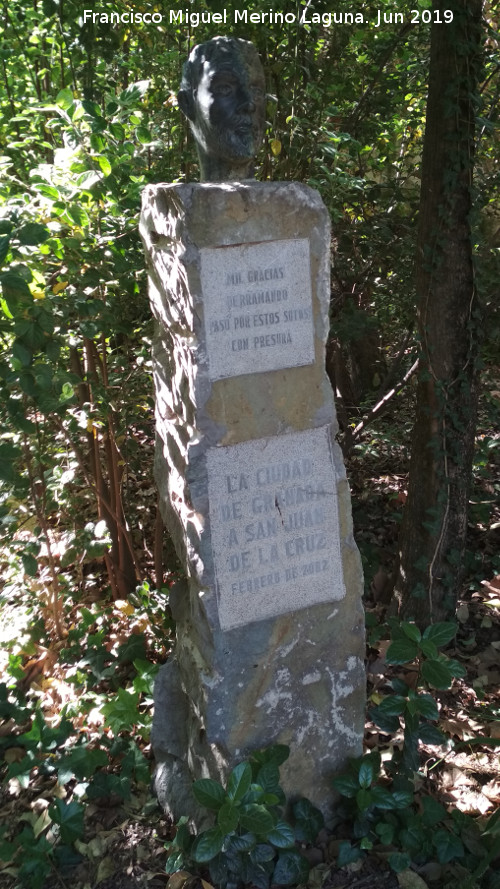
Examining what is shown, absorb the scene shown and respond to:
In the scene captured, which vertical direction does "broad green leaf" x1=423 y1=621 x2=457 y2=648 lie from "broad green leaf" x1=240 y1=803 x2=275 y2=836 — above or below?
above

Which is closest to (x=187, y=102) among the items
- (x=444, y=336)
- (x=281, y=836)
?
(x=444, y=336)

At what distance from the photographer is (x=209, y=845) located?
6.18 ft

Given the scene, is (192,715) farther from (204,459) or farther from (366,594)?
(366,594)

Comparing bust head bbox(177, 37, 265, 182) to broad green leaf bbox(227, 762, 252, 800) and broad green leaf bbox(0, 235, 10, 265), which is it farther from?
broad green leaf bbox(227, 762, 252, 800)

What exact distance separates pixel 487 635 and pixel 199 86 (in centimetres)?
252

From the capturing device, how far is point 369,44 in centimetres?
333

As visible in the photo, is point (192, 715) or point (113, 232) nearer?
point (192, 715)

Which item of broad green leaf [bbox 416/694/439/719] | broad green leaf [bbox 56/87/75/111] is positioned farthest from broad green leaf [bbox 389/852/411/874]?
broad green leaf [bbox 56/87/75/111]

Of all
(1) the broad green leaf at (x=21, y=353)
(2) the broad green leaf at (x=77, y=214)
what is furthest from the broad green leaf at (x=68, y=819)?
(2) the broad green leaf at (x=77, y=214)

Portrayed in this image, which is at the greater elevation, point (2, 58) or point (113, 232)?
point (2, 58)

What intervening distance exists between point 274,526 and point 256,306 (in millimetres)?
638

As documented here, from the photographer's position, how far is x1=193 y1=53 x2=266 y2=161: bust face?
80.1 inches

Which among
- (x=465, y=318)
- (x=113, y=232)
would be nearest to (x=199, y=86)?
(x=113, y=232)

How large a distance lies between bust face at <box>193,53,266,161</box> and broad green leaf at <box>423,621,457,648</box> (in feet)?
4.90
